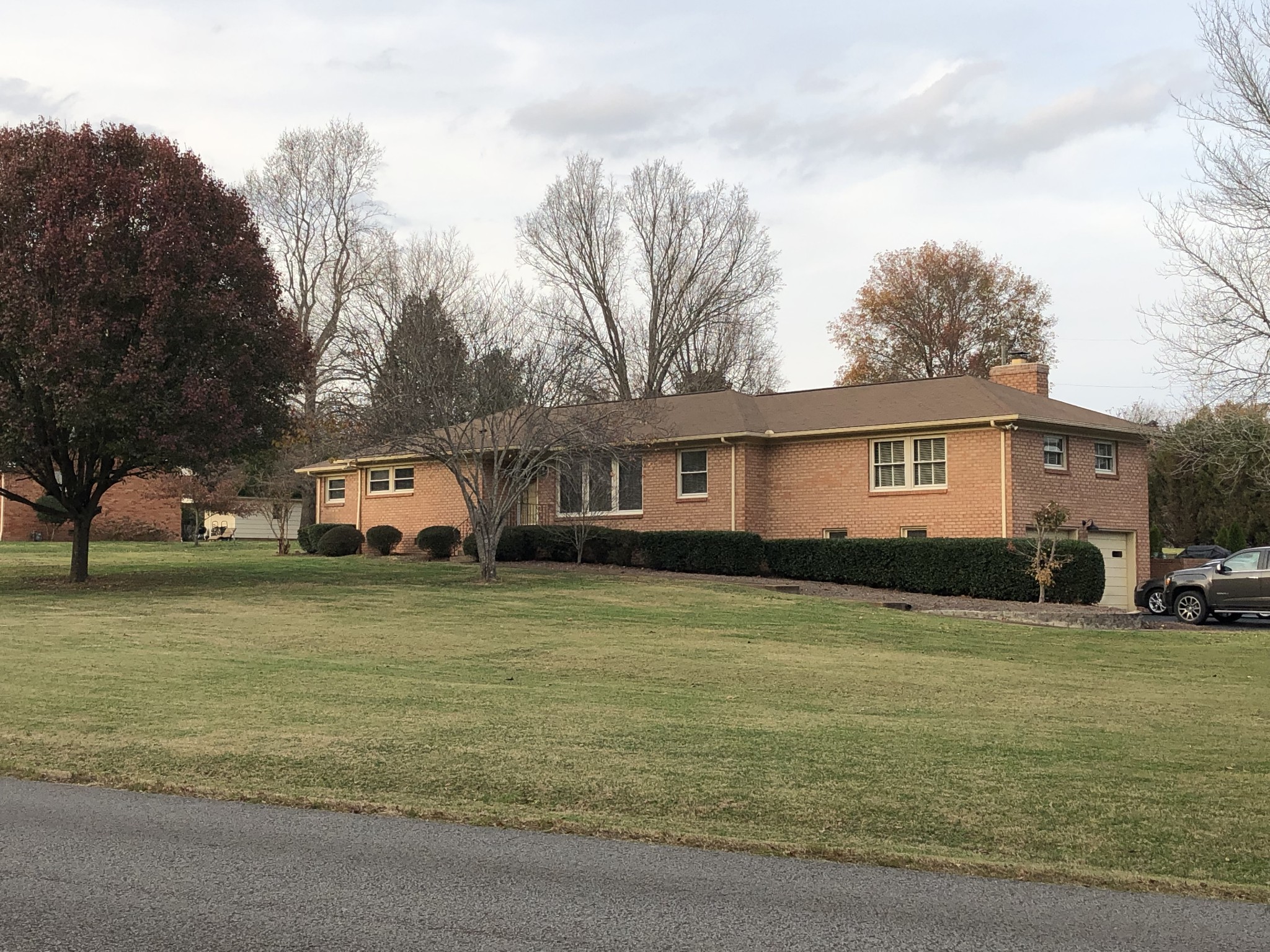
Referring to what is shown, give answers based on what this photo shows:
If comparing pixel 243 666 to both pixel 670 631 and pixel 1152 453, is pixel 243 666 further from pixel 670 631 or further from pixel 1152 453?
pixel 1152 453

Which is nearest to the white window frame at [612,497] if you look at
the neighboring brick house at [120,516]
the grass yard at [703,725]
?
the grass yard at [703,725]

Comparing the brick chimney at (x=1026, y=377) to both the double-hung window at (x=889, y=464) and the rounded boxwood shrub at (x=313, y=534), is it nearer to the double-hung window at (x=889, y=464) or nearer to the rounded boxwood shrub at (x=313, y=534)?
the double-hung window at (x=889, y=464)

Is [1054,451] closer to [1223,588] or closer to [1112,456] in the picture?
[1112,456]

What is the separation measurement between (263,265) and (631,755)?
18.4 m

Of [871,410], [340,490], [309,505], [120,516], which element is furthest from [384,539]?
[120,516]

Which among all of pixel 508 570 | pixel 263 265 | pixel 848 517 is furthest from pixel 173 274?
pixel 848 517

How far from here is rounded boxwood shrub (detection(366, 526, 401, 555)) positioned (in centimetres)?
3612

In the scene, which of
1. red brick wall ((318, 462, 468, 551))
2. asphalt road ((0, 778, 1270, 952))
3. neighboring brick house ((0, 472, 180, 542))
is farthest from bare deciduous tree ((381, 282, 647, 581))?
neighboring brick house ((0, 472, 180, 542))

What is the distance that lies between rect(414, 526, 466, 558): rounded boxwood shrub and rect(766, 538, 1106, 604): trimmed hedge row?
33.1 feet

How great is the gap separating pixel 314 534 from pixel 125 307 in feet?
53.4

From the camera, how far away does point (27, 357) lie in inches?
869

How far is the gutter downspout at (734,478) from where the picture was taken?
3042 cm

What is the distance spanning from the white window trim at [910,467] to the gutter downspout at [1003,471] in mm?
1316

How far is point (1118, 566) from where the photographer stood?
30.3m
